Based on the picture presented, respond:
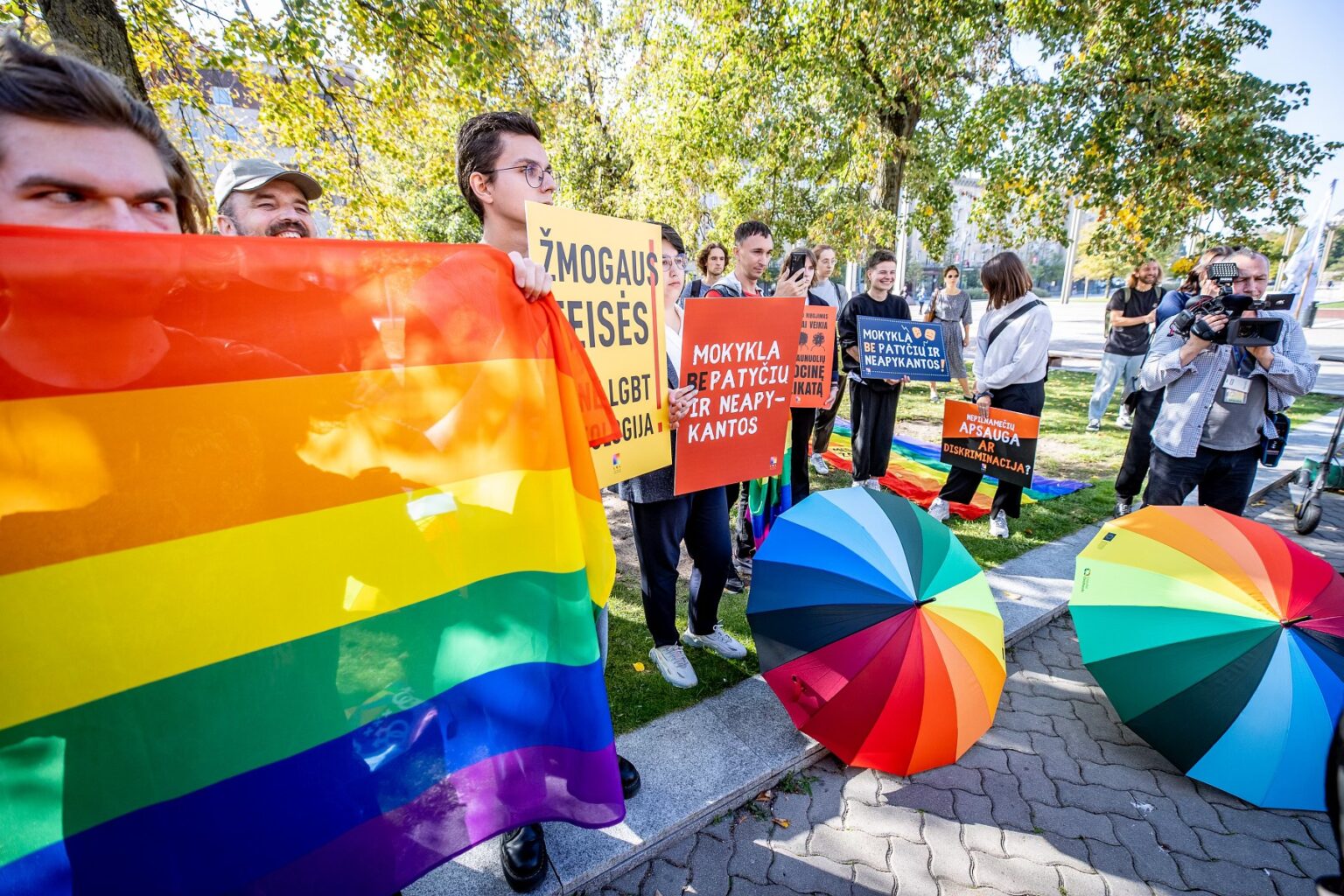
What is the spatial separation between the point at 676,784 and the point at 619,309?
6.12 ft

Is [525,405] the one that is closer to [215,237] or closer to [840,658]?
[215,237]

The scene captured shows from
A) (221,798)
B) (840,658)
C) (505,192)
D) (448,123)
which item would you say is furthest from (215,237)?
(448,123)

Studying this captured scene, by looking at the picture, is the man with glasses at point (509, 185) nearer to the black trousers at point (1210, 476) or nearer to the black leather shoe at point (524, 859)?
the black leather shoe at point (524, 859)

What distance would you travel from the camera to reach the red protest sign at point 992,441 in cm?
441

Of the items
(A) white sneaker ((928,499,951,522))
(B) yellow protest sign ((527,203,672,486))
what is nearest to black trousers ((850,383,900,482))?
(A) white sneaker ((928,499,951,522))

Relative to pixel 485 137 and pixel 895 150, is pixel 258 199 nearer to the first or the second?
pixel 485 137

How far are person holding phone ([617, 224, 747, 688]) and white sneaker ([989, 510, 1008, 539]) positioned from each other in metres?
2.70

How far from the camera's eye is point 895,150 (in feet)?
29.5

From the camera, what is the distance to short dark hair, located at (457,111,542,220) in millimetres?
1915

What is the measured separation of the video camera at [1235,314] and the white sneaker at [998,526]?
1.86m

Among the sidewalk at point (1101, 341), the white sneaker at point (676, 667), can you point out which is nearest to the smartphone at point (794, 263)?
the white sneaker at point (676, 667)

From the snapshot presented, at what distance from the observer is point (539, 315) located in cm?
162

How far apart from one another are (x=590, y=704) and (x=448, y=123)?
10.9m

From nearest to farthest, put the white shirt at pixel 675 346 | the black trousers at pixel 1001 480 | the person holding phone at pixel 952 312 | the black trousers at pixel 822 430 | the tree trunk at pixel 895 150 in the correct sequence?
the white shirt at pixel 675 346
the black trousers at pixel 1001 480
the black trousers at pixel 822 430
the person holding phone at pixel 952 312
the tree trunk at pixel 895 150
